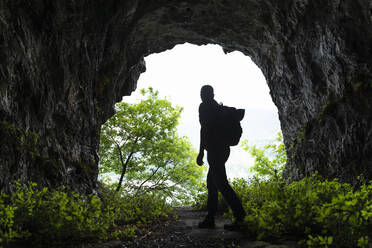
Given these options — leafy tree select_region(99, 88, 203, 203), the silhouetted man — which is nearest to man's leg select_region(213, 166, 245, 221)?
the silhouetted man

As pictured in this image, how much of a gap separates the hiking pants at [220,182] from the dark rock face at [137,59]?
371 centimetres

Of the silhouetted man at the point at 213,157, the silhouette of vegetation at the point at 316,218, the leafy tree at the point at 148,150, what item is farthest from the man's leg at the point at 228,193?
the leafy tree at the point at 148,150

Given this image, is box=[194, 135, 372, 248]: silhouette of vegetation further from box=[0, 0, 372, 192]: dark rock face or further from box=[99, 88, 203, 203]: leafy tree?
box=[99, 88, 203, 203]: leafy tree

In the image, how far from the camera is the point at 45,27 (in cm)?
589

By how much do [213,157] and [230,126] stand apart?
0.78m

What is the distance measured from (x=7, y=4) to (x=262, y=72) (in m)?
12.2

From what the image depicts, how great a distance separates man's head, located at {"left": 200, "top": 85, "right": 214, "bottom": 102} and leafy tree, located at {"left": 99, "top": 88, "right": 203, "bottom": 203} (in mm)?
15541

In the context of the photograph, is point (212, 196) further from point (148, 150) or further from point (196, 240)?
point (148, 150)

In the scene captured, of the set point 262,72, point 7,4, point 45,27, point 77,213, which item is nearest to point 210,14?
point 262,72

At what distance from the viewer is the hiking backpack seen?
18.4ft

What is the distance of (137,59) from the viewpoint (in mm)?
13305

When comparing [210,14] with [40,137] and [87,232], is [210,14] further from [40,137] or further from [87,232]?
[87,232]

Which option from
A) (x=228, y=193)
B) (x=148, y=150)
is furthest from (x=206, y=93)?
(x=148, y=150)

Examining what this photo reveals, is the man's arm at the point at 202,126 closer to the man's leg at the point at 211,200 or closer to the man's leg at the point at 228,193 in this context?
the man's leg at the point at 211,200
